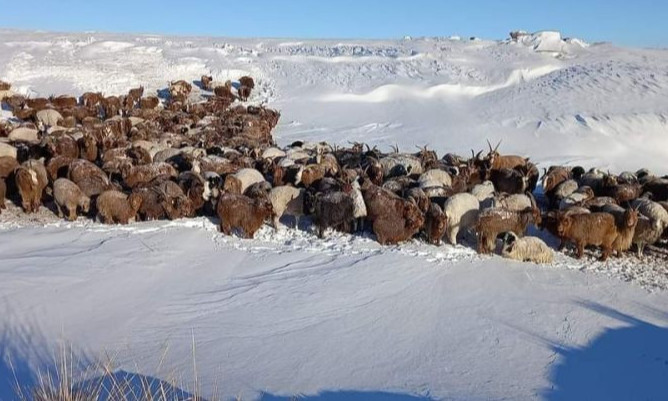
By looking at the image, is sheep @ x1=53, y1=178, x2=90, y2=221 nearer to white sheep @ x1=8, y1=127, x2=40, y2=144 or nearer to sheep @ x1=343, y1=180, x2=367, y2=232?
sheep @ x1=343, y1=180, x2=367, y2=232

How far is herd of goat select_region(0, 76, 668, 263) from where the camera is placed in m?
8.27

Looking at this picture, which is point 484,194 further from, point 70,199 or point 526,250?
point 70,199

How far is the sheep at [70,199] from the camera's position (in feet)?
30.8

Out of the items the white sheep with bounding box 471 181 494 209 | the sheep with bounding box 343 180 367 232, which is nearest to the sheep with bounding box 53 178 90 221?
the sheep with bounding box 343 180 367 232

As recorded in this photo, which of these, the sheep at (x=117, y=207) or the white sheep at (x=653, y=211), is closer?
the white sheep at (x=653, y=211)

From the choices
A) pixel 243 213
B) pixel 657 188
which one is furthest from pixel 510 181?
pixel 243 213

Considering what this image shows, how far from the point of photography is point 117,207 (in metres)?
9.16

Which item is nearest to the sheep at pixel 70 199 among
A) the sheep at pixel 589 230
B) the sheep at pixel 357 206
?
the sheep at pixel 357 206

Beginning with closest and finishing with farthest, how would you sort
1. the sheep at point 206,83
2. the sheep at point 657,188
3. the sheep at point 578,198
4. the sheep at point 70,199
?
the sheep at point 578,198 < the sheep at point 70,199 < the sheep at point 657,188 < the sheep at point 206,83

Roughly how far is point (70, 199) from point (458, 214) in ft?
19.9

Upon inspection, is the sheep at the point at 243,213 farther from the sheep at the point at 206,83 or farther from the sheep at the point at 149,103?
the sheep at the point at 206,83

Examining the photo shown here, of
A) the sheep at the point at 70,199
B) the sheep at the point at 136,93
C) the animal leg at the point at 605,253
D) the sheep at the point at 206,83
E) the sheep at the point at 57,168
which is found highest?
the sheep at the point at 206,83

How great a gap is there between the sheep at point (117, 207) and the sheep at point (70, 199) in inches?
15.0

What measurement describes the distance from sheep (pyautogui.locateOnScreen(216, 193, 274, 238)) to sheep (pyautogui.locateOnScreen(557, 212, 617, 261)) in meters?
4.23
